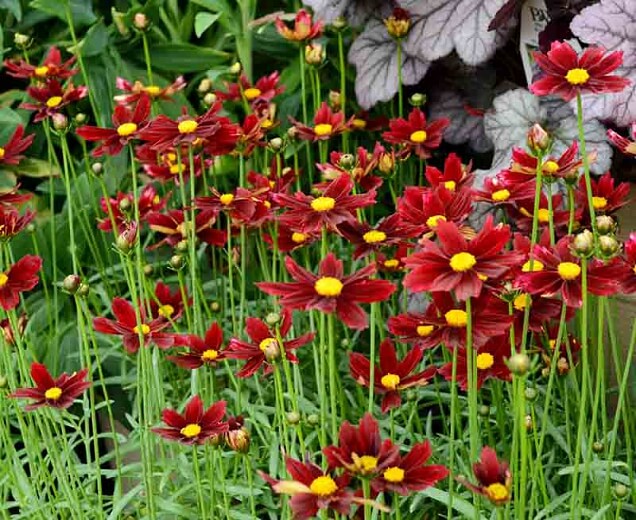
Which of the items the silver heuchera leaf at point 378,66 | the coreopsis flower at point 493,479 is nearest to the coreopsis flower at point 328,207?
the coreopsis flower at point 493,479

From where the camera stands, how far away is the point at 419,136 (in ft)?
3.92

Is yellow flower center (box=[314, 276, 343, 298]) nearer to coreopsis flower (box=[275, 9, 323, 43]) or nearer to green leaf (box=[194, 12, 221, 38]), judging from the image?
coreopsis flower (box=[275, 9, 323, 43])

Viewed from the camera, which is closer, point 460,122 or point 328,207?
point 328,207

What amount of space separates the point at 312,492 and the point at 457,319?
19cm

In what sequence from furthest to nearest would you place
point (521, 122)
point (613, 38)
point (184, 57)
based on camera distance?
point (184, 57) < point (521, 122) < point (613, 38)

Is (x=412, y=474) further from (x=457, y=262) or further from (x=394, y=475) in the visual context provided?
(x=457, y=262)

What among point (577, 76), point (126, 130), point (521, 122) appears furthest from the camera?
point (521, 122)

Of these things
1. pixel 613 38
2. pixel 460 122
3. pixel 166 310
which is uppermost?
pixel 613 38

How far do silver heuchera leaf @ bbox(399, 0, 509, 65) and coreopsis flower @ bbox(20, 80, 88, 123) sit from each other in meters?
0.44

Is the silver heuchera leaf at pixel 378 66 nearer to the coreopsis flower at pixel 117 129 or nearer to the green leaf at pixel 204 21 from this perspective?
the green leaf at pixel 204 21

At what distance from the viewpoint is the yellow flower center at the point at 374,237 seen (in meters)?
0.80

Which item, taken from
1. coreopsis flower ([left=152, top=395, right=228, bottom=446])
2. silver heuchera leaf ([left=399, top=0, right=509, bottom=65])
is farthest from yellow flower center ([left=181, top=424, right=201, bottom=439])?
silver heuchera leaf ([left=399, top=0, right=509, bottom=65])

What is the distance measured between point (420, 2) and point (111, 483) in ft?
2.56

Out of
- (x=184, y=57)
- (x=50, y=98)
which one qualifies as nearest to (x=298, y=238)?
(x=50, y=98)
